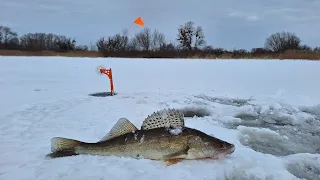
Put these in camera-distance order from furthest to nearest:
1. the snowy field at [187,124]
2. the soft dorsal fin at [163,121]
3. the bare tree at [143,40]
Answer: the bare tree at [143,40] → the soft dorsal fin at [163,121] → the snowy field at [187,124]

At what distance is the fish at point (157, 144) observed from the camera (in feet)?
10.8

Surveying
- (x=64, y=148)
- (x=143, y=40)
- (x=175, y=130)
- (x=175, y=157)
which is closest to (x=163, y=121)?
(x=175, y=130)

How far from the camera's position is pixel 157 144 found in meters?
3.31

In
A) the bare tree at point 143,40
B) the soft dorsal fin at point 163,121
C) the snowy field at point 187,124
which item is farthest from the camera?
the bare tree at point 143,40

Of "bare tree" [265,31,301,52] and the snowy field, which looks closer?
the snowy field

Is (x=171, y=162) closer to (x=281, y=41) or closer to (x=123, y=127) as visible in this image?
→ (x=123, y=127)

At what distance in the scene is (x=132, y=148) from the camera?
3.42 m

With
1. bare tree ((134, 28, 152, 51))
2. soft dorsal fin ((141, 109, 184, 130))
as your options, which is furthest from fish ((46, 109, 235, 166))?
bare tree ((134, 28, 152, 51))

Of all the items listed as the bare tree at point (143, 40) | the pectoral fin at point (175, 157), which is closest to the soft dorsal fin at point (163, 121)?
the pectoral fin at point (175, 157)

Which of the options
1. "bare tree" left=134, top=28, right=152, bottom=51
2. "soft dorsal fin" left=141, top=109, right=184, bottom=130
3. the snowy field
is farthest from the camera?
"bare tree" left=134, top=28, right=152, bottom=51

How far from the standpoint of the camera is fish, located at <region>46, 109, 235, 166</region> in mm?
3303

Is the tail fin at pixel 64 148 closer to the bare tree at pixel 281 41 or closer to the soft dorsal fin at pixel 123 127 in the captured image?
the soft dorsal fin at pixel 123 127

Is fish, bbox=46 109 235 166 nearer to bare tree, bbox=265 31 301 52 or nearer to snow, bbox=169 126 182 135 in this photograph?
snow, bbox=169 126 182 135

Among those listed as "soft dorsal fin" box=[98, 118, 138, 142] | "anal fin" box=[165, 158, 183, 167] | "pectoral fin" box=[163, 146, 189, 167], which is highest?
"soft dorsal fin" box=[98, 118, 138, 142]
